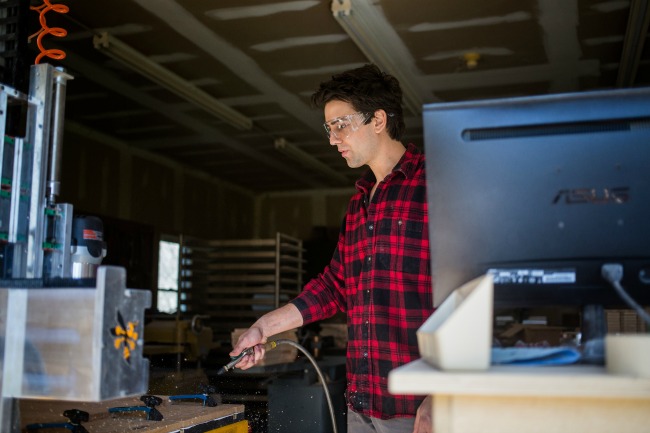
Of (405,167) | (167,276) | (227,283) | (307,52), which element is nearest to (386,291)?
(405,167)

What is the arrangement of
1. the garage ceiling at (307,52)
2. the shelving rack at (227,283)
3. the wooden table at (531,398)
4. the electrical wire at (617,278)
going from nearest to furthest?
the wooden table at (531,398)
the electrical wire at (617,278)
the garage ceiling at (307,52)
the shelving rack at (227,283)

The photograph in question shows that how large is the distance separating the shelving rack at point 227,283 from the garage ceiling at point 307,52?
145 centimetres

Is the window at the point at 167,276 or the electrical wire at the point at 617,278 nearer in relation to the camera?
the electrical wire at the point at 617,278

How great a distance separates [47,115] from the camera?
179 cm

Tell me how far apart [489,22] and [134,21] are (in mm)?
2623

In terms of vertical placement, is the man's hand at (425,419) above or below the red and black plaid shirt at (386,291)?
below

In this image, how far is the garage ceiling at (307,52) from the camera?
475 centimetres

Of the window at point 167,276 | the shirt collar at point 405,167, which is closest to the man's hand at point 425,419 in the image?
the shirt collar at point 405,167

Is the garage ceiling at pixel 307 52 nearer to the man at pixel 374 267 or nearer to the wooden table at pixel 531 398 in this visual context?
the man at pixel 374 267

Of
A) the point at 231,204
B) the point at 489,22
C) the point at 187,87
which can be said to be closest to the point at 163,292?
the point at 231,204

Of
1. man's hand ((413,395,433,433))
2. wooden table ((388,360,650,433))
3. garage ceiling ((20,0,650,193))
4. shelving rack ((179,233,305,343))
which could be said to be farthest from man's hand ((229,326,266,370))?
shelving rack ((179,233,305,343))

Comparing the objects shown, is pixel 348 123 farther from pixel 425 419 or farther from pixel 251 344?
pixel 425 419

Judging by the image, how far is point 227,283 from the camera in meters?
7.32

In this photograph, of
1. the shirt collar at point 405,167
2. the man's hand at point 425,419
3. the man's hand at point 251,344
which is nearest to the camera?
the man's hand at point 425,419
